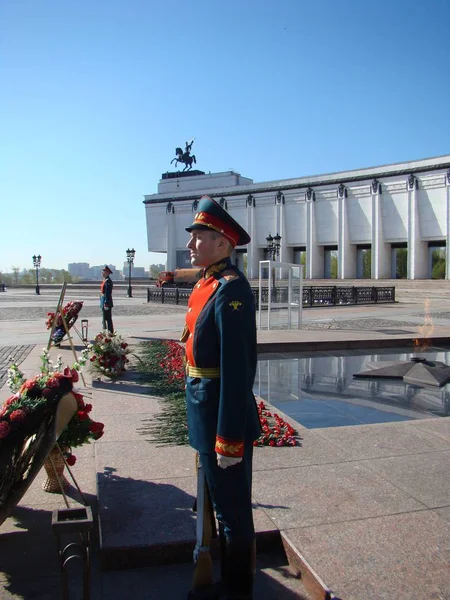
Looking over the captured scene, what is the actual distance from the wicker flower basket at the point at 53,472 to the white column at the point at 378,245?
58.6m

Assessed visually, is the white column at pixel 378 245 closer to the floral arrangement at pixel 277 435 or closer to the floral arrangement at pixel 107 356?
the floral arrangement at pixel 107 356

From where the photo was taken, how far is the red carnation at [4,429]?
2.72 meters

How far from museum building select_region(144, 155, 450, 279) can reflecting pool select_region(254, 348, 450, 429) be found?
42.0 meters

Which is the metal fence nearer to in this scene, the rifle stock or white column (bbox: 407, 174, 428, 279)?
white column (bbox: 407, 174, 428, 279)

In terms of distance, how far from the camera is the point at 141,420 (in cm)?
556

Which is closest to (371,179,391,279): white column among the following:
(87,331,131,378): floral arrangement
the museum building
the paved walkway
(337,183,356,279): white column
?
the museum building

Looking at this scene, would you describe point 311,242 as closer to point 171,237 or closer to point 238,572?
point 171,237

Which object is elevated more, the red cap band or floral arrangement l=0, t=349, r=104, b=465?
the red cap band

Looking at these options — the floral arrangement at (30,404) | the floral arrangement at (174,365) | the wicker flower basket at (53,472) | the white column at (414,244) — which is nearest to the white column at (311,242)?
the white column at (414,244)

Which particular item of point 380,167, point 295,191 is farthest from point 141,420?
point 295,191

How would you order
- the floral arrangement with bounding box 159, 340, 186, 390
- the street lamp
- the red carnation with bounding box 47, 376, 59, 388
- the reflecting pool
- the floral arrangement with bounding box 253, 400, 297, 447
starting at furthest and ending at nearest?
the street lamp → the floral arrangement with bounding box 159, 340, 186, 390 → the reflecting pool → the floral arrangement with bounding box 253, 400, 297, 447 → the red carnation with bounding box 47, 376, 59, 388

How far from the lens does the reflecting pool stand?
596 cm

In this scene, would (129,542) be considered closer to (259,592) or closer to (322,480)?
(259,592)

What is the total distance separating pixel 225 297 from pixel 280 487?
1.77 meters
